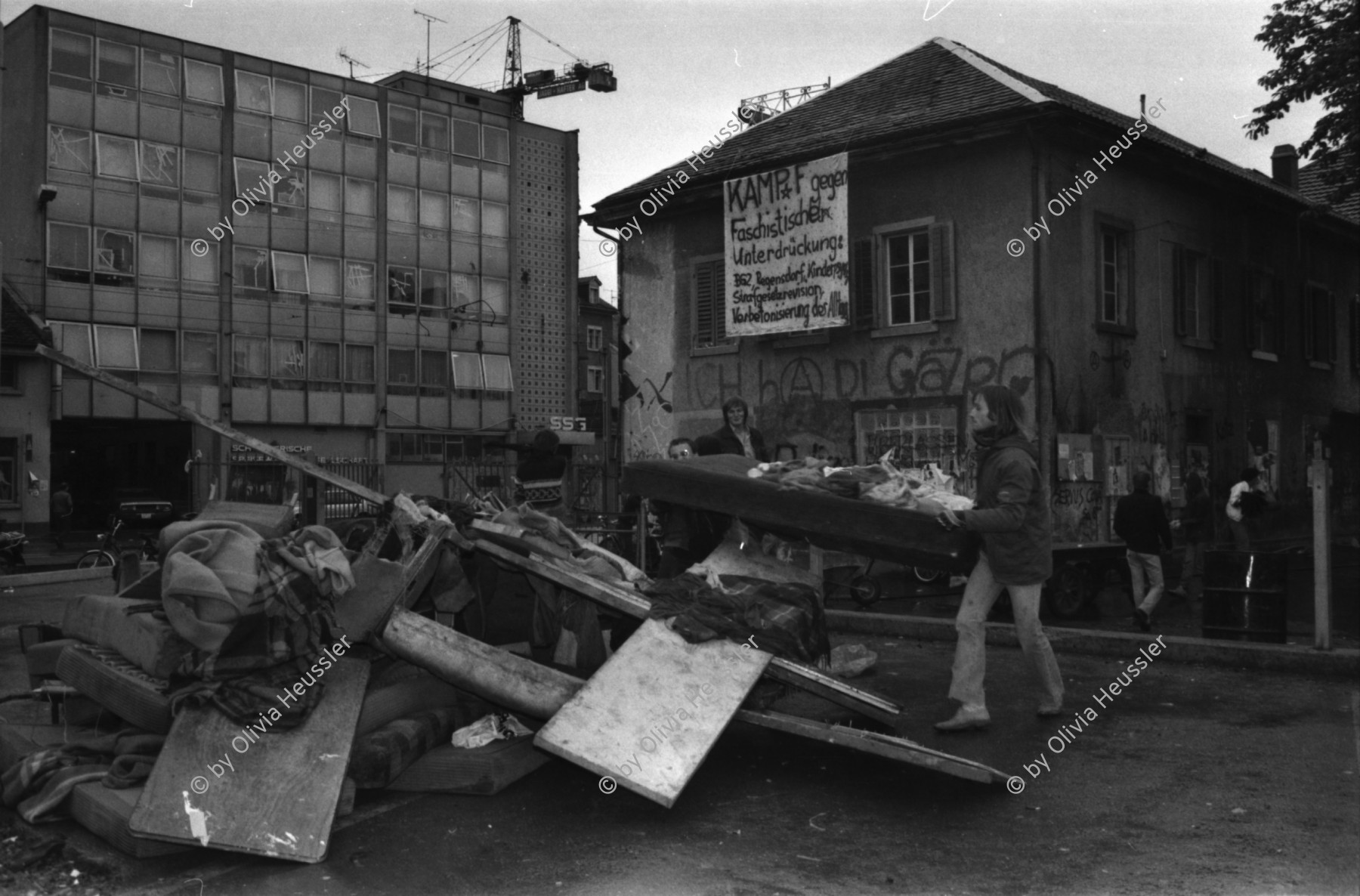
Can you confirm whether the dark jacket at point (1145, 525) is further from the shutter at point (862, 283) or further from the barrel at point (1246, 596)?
the shutter at point (862, 283)

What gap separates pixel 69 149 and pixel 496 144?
52.2 ft

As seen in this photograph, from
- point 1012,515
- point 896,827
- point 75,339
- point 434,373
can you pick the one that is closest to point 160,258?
point 75,339

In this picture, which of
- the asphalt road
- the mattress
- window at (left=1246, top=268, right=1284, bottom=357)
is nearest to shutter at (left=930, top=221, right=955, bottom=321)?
window at (left=1246, top=268, right=1284, bottom=357)

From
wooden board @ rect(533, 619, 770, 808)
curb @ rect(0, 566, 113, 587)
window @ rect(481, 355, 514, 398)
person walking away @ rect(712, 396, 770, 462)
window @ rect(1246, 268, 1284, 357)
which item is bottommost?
curb @ rect(0, 566, 113, 587)

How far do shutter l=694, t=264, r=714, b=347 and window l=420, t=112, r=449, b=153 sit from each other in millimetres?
27708

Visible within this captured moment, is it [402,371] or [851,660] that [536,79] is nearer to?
[402,371]

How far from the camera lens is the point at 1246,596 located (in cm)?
934

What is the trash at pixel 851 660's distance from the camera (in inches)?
328

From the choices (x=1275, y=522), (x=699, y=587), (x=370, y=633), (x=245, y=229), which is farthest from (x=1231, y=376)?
(x=245, y=229)

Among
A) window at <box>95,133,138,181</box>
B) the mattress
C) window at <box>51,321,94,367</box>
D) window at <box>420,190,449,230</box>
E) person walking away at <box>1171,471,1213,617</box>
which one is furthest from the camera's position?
window at <box>420,190,449,230</box>

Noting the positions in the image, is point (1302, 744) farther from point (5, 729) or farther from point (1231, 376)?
point (1231, 376)

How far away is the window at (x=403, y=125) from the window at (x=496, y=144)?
2845mm

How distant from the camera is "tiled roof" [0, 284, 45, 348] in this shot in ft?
101

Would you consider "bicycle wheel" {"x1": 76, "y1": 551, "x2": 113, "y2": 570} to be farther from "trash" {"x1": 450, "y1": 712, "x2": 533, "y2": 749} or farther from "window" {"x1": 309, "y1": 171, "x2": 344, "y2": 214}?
"window" {"x1": 309, "y1": 171, "x2": 344, "y2": 214}
